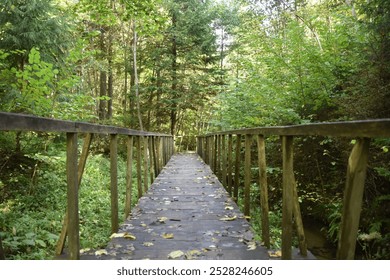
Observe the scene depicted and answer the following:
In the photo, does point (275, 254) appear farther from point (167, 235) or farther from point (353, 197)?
point (353, 197)

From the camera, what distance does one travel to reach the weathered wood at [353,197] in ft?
4.81

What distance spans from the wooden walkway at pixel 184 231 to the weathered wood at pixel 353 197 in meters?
1.02

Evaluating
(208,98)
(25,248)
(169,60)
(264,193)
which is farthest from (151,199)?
(208,98)

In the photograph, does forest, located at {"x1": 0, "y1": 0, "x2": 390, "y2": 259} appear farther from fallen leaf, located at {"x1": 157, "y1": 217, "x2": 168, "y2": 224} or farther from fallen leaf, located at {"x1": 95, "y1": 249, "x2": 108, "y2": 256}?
fallen leaf, located at {"x1": 157, "y1": 217, "x2": 168, "y2": 224}

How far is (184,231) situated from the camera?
360 cm

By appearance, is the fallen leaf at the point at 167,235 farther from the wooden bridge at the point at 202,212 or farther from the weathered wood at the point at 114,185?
the weathered wood at the point at 114,185

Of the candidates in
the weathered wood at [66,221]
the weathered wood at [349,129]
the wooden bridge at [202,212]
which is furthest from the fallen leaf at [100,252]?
the weathered wood at [349,129]

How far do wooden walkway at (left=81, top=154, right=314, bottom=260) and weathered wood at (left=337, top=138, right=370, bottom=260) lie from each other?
1.02 metres

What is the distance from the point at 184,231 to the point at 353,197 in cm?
240

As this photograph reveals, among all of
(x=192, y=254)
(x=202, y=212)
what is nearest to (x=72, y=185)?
(x=192, y=254)

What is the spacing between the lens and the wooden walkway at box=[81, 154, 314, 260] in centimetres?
290

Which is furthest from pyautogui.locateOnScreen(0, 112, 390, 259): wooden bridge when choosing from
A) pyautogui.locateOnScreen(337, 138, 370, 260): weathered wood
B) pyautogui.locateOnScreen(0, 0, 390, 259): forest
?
pyautogui.locateOnScreen(0, 0, 390, 259): forest
